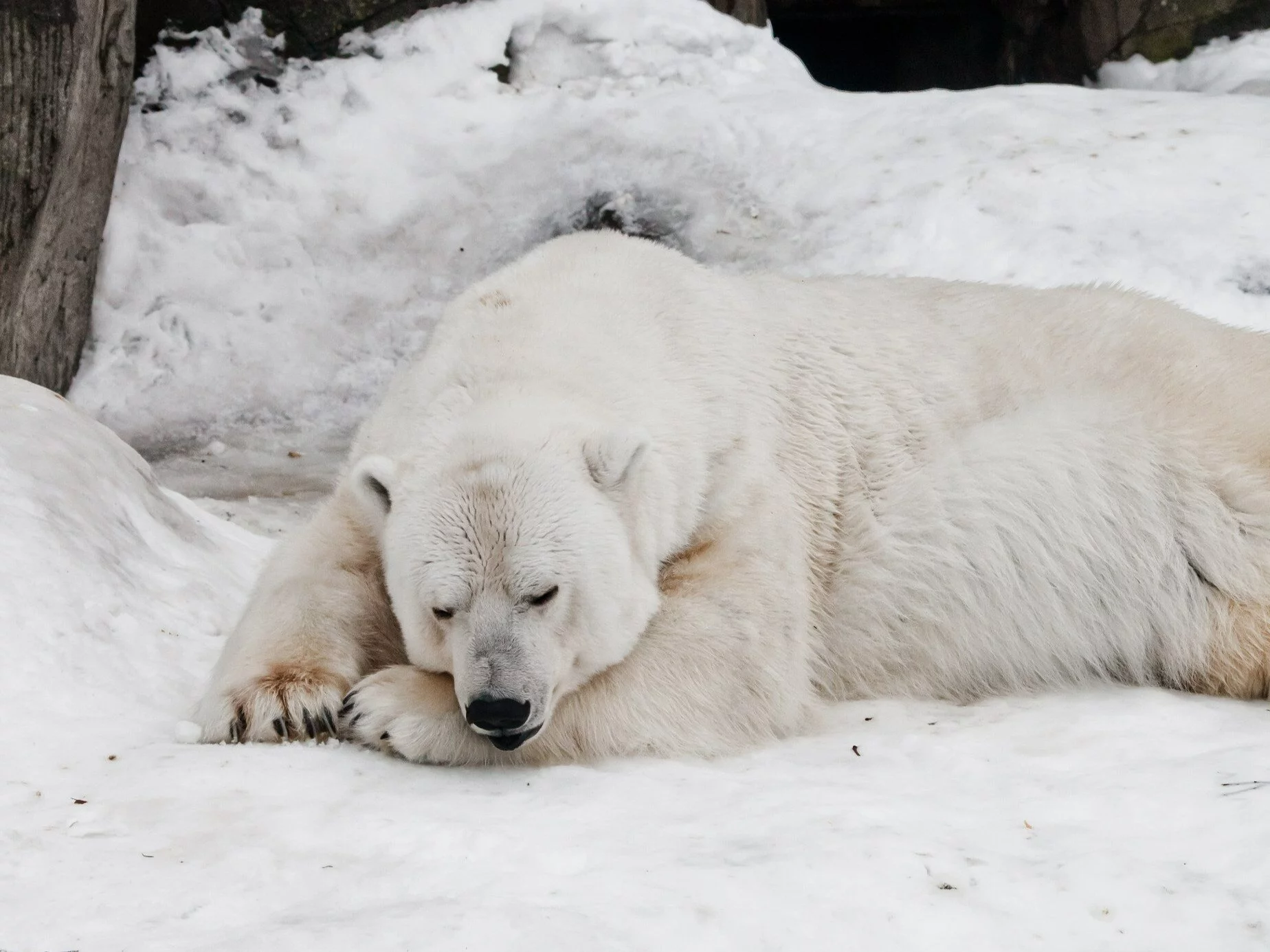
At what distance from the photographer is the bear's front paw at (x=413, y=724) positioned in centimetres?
326

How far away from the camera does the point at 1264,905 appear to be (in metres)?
2.29

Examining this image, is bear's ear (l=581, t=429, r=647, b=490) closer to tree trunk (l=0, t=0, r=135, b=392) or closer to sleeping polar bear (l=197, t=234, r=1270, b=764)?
sleeping polar bear (l=197, t=234, r=1270, b=764)

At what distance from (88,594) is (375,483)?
1.06 m

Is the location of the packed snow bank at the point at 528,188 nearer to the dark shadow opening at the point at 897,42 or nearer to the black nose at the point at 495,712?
the dark shadow opening at the point at 897,42

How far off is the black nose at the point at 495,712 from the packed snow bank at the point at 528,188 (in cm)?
472

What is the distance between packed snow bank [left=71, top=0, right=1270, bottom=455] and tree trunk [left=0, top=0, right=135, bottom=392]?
40 centimetres

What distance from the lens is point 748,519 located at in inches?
149

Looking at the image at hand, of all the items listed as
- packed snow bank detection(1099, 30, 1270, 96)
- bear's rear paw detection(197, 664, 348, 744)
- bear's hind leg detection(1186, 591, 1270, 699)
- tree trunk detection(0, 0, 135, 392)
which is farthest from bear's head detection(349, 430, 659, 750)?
packed snow bank detection(1099, 30, 1270, 96)

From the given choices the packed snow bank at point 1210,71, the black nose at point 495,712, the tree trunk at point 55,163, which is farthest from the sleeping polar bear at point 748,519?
the packed snow bank at point 1210,71

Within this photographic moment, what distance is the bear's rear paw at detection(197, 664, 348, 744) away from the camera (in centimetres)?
327

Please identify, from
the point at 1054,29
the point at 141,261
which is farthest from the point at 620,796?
the point at 1054,29

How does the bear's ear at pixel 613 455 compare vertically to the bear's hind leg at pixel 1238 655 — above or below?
above

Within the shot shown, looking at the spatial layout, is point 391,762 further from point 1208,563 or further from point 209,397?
point 209,397

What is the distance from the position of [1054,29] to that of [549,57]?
4257 millimetres
